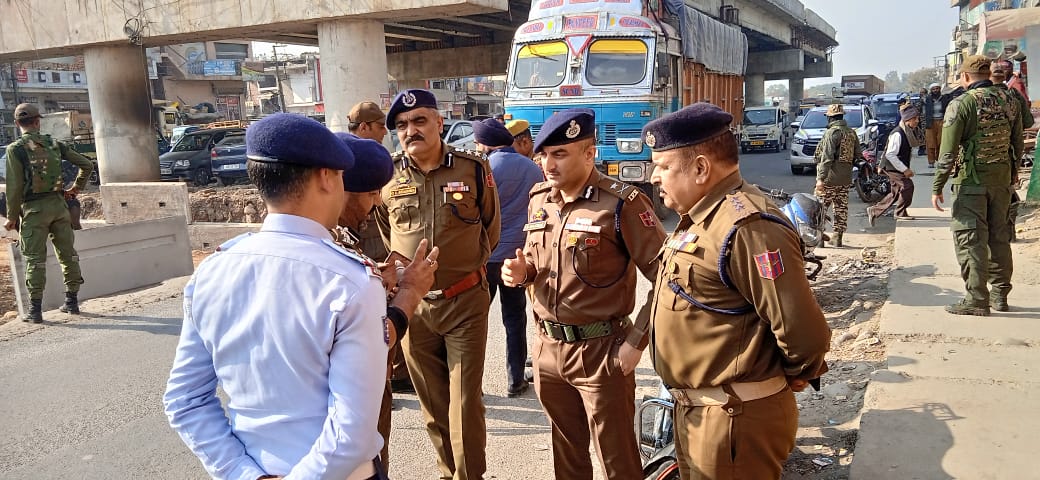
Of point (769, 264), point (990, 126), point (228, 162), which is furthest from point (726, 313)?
point (228, 162)

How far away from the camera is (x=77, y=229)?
326 inches

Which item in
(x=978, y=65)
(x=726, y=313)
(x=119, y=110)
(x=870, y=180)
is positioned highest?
(x=119, y=110)

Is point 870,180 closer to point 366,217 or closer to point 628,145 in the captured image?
point 628,145

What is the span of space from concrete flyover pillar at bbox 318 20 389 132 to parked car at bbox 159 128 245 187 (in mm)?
8082

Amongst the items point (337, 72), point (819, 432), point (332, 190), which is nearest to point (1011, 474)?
point (819, 432)

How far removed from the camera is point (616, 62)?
10.8 m

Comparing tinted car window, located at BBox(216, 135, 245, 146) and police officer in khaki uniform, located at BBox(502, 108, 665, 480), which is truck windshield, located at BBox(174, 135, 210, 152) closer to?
tinted car window, located at BBox(216, 135, 245, 146)

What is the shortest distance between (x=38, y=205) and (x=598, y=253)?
6410 millimetres

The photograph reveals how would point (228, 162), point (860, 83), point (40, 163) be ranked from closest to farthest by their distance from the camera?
point (40, 163) < point (228, 162) < point (860, 83)

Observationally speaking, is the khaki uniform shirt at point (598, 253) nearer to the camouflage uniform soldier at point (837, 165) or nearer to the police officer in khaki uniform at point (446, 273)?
the police officer in khaki uniform at point (446, 273)

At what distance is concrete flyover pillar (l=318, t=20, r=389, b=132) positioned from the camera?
42.9ft

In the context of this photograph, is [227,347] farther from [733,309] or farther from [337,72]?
[337,72]

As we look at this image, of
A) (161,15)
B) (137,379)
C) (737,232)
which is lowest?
(137,379)

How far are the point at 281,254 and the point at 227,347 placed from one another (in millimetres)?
249
